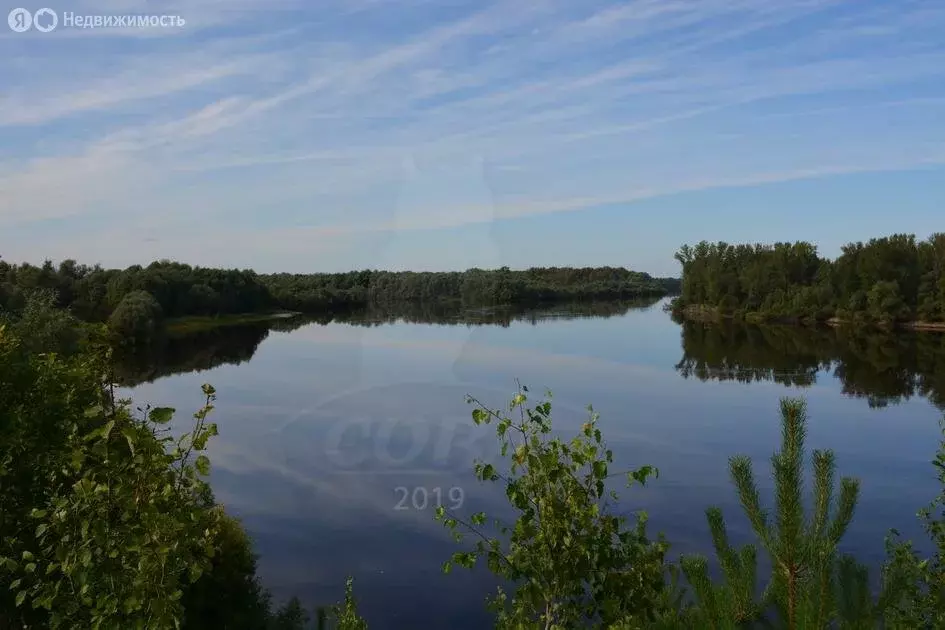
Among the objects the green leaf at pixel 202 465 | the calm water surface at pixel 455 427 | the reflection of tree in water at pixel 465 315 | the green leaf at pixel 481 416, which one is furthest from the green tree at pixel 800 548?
the reflection of tree in water at pixel 465 315

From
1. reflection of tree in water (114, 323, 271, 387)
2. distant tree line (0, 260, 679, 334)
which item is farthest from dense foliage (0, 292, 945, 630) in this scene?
reflection of tree in water (114, 323, 271, 387)

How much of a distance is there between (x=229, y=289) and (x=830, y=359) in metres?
50.5

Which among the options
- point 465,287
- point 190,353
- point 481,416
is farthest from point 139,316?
point 481,416

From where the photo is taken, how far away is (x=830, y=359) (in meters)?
39.0

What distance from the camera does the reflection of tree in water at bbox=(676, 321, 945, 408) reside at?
30281mm

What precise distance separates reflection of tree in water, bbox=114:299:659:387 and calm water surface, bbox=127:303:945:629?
0.43 meters

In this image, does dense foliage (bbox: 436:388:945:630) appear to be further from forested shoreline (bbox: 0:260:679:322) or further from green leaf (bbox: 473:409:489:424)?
forested shoreline (bbox: 0:260:679:322)

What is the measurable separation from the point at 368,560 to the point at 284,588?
156cm

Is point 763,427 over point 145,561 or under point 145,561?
under

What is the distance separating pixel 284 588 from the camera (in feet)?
37.6

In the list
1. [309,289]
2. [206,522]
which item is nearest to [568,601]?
[206,522]

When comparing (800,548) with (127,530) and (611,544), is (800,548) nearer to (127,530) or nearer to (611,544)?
(611,544)

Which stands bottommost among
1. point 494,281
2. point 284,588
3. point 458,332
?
point 284,588

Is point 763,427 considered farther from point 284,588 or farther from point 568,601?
point 568,601
